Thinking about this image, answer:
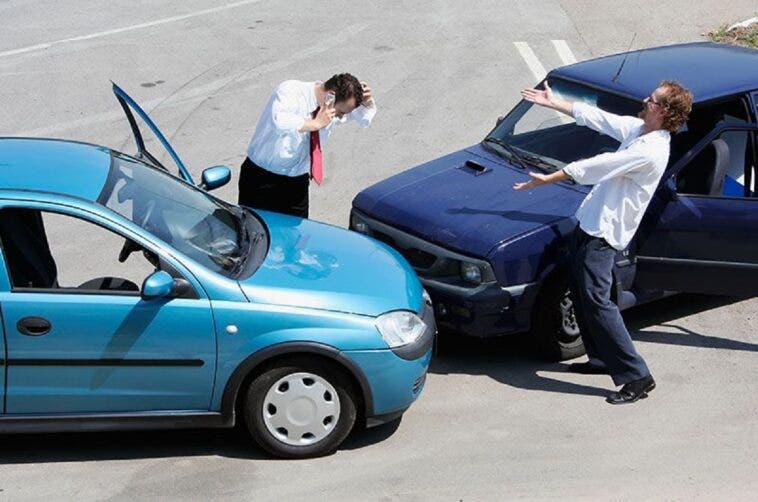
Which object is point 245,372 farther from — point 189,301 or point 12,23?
point 12,23

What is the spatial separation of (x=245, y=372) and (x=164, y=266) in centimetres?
69

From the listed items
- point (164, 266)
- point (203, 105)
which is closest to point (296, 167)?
point (164, 266)

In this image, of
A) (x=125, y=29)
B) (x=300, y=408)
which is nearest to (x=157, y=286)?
(x=300, y=408)

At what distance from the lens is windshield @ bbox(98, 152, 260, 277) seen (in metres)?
6.74

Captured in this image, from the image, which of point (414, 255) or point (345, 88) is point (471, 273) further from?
point (345, 88)

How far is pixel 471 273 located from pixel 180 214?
1.82 m

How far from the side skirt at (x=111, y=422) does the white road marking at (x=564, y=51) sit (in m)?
9.56

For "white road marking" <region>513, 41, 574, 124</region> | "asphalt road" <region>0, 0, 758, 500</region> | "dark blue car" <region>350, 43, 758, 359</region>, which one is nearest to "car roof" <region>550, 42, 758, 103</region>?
"dark blue car" <region>350, 43, 758, 359</region>

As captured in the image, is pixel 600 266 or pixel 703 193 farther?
pixel 703 193

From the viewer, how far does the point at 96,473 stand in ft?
21.8

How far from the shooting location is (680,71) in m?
8.80

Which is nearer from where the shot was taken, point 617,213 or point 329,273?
point 329,273

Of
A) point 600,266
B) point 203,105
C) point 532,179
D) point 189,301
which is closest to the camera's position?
point 189,301

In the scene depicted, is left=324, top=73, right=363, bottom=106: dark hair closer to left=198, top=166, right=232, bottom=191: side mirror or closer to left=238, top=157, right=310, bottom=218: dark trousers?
left=238, top=157, right=310, bottom=218: dark trousers
